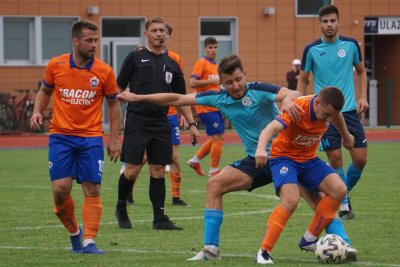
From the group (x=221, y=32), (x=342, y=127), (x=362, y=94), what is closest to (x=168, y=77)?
(x=362, y=94)

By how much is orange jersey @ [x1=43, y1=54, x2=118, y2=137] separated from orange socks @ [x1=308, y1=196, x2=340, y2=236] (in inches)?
88.0

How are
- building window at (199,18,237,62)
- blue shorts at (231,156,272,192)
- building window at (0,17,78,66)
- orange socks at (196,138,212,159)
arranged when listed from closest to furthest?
1. blue shorts at (231,156,272,192)
2. orange socks at (196,138,212,159)
3. building window at (0,17,78,66)
4. building window at (199,18,237,62)

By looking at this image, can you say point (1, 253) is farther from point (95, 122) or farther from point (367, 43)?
point (367, 43)

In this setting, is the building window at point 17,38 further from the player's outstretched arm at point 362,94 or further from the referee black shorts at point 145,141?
the player's outstretched arm at point 362,94

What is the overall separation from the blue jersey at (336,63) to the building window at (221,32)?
82.2ft

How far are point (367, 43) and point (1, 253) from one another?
32.5m

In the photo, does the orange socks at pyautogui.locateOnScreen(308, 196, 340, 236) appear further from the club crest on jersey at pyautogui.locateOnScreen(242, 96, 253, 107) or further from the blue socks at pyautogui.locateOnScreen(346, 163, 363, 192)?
the blue socks at pyautogui.locateOnScreen(346, 163, 363, 192)

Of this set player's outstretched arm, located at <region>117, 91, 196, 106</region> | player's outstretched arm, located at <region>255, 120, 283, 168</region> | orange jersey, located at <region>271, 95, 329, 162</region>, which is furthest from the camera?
player's outstretched arm, located at <region>117, 91, 196, 106</region>

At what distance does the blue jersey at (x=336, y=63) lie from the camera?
40.9 ft

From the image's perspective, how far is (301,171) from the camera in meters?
9.25

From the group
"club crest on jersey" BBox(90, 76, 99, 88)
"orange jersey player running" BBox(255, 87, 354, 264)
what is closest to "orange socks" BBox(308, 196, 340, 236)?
"orange jersey player running" BBox(255, 87, 354, 264)

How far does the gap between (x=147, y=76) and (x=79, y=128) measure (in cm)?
241

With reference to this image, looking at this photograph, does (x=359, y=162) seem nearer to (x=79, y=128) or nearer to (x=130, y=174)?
(x=130, y=174)

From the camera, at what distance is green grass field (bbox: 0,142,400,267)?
937 cm
